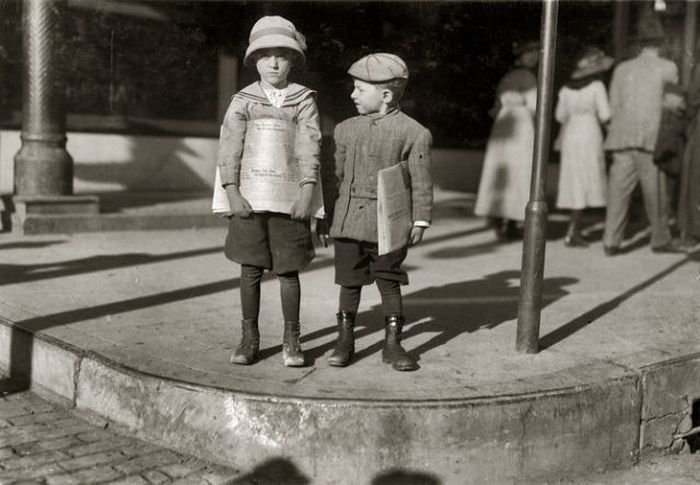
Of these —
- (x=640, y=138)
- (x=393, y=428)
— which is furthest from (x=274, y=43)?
(x=640, y=138)

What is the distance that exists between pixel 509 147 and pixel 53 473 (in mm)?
6265

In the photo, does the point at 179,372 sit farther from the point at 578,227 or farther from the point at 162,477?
the point at 578,227

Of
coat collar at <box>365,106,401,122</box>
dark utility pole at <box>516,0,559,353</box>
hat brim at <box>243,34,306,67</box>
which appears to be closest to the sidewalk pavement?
dark utility pole at <box>516,0,559,353</box>

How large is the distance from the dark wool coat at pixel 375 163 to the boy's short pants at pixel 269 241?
0.73 ft

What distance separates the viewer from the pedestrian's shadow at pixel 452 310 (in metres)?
4.59

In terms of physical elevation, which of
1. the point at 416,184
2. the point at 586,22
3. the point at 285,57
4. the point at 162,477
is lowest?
the point at 162,477

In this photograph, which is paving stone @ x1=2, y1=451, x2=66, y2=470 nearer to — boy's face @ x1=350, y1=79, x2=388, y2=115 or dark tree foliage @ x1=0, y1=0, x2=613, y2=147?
boy's face @ x1=350, y1=79, x2=388, y2=115

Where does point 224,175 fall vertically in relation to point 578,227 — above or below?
above

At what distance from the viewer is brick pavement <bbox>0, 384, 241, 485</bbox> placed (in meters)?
3.33

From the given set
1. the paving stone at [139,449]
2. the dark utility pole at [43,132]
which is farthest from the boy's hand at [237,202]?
the dark utility pole at [43,132]

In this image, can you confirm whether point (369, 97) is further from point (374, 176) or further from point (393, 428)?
point (393, 428)

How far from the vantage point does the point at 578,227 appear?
27.6 feet

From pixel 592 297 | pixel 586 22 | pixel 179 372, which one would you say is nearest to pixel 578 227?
pixel 592 297

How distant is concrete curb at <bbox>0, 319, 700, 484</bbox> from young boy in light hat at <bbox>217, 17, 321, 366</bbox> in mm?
480
